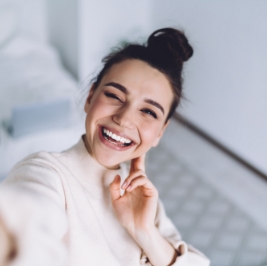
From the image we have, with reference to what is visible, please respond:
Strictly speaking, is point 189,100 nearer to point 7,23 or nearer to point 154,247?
point 154,247

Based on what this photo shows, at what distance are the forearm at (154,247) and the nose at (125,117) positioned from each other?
0.27 m

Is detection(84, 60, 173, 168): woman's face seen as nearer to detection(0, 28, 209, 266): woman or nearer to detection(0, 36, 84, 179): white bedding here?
detection(0, 28, 209, 266): woman

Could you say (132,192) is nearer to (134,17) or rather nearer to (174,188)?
(174,188)

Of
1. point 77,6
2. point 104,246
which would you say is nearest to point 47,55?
point 77,6

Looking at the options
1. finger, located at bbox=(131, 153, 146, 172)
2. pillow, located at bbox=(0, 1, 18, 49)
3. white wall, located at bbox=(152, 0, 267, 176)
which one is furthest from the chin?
pillow, located at bbox=(0, 1, 18, 49)

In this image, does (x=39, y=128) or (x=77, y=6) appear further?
(x=77, y=6)

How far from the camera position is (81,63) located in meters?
2.65

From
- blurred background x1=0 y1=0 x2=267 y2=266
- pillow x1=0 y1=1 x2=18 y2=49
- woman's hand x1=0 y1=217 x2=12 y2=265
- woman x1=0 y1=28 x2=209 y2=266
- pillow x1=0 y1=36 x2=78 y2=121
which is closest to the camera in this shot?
woman's hand x1=0 y1=217 x2=12 y2=265

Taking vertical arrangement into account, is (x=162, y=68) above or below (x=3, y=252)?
below

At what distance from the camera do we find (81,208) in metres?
0.81

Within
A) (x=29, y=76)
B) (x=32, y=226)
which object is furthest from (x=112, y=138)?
(x=29, y=76)

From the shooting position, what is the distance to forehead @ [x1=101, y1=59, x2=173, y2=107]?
867mm

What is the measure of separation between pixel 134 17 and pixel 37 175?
2.42 m

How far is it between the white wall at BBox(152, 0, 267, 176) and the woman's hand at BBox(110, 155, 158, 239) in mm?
1414
